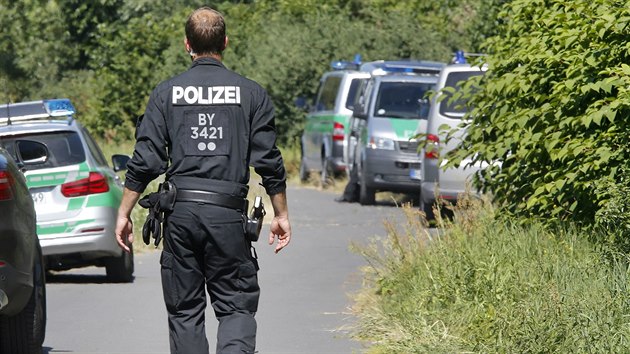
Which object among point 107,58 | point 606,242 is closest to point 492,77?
point 606,242

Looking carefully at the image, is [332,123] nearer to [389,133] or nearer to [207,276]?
[389,133]

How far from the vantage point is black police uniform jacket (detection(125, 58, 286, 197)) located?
653 cm

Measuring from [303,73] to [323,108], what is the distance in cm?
510

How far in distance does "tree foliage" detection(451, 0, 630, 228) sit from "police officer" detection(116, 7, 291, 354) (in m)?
2.64

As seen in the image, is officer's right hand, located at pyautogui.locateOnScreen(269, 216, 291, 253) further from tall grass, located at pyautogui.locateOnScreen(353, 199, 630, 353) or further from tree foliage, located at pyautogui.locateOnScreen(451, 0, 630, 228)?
tree foliage, located at pyautogui.locateOnScreen(451, 0, 630, 228)

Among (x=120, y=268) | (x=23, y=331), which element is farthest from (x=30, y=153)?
(x=23, y=331)

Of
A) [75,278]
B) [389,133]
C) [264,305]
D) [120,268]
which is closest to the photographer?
[264,305]

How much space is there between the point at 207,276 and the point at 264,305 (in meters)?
4.59

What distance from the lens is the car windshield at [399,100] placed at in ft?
68.0

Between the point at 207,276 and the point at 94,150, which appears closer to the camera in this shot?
the point at 207,276

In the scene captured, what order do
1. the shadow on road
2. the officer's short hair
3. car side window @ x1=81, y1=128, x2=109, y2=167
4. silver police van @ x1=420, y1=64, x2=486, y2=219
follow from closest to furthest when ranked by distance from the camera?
the officer's short hair → car side window @ x1=81, y1=128, x2=109, y2=167 → the shadow on road → silver police van @ x1=420, y1=64, x2=486, y2=219

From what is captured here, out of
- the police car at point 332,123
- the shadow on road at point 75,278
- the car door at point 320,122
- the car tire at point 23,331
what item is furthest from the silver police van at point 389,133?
the car tire at point 23,331

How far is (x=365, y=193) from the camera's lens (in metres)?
21.0

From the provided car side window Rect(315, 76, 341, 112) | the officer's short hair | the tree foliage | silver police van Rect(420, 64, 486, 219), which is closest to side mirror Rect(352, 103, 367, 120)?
car side window Rect(315, 76, 341, 112)
